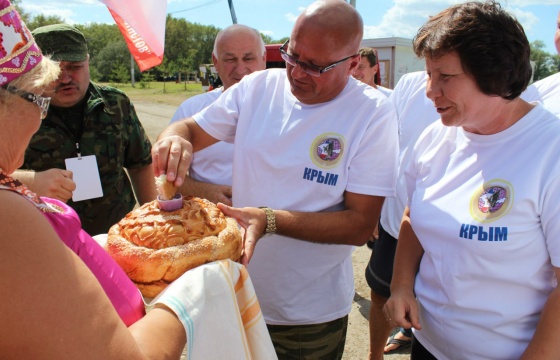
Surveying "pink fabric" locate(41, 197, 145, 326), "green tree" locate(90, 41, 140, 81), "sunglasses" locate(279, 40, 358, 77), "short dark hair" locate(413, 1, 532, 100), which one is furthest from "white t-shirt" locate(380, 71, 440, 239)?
"green tree" locate(90, 41, 140, 81)

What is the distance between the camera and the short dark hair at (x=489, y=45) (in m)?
1.69

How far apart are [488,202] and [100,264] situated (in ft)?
4.66

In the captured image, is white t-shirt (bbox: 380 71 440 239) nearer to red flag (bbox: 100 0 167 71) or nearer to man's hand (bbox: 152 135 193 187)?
man's hand (bbox: 152 135 193 187)

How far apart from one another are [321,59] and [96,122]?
1892 millimetres

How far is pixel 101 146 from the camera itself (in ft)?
10.5

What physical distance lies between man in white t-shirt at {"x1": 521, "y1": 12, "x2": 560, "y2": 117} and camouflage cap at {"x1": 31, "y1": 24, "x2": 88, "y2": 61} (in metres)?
3.14

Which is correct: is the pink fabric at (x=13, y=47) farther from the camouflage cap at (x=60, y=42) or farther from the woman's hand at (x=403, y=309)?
the camouflage cap at (x=60, y=42)

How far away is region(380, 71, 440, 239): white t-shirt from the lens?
339 cm

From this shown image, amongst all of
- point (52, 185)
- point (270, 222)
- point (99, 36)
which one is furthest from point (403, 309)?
point (99, 36)

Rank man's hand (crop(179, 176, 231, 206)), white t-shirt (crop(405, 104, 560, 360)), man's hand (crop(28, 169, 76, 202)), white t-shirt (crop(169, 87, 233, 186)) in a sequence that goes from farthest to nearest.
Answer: white t-shirt (crop(169, 87, 233, 186))
man's hand (crop(179, 176, 231, 206))
man's hand (crop(28, 169, 76, 202))
white t-shirt (crop(405, 104, 560, 360))

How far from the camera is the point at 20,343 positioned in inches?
35.8

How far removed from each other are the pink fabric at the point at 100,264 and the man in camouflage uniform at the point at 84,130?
2.03 meters

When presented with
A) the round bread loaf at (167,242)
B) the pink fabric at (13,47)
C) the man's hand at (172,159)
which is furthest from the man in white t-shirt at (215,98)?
the pink fabric at (13,47)

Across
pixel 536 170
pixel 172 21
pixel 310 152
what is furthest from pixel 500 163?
pixel 172 21
